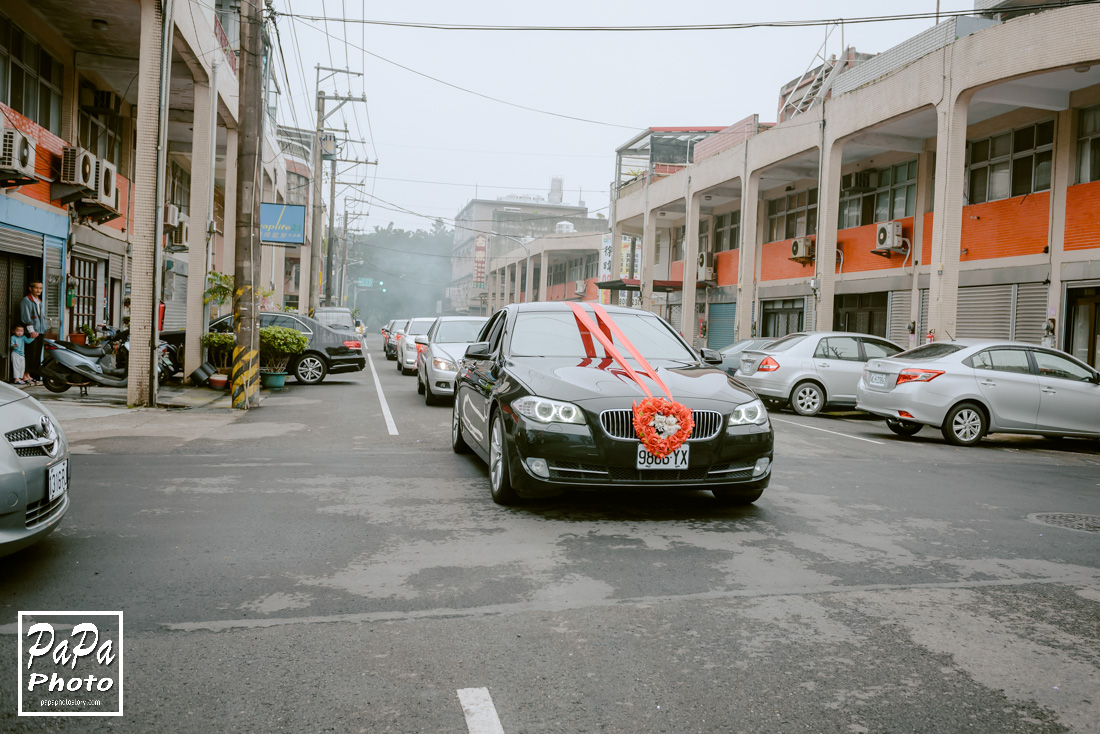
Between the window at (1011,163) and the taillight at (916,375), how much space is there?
9.67m

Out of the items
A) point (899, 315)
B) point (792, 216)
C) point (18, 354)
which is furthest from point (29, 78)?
point (792, 216)

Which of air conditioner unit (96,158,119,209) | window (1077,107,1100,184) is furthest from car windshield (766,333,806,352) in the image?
air conditioner unit (96,158,119,209)

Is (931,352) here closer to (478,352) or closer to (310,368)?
(478,352)

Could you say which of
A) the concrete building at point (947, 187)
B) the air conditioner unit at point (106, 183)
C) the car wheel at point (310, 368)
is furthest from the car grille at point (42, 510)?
the concrete building at point (947, 187)

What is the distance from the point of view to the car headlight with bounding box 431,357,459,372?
14.2 m

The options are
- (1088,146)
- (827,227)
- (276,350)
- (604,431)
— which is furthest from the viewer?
(827,227)

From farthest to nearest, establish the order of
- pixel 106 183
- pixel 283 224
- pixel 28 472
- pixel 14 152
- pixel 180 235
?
pixel 180 235 → pixel 283 224 → pixel 106 183 → pixel 14 152 → pixel 28 472

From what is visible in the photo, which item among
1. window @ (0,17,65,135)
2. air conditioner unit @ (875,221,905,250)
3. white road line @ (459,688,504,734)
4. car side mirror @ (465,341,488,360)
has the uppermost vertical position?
window @ (0,17,65,135)

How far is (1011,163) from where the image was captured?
20078mm

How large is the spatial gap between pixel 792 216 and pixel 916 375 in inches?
753

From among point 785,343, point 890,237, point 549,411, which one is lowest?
point 549,411

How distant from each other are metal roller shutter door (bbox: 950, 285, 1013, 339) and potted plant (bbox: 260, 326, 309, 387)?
15.1 metres

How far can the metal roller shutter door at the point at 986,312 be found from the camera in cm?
A: 1970

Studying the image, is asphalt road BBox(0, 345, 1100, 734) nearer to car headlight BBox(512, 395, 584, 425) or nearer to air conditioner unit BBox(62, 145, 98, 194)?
car headlight BBox(512, 395, 584, 425)
